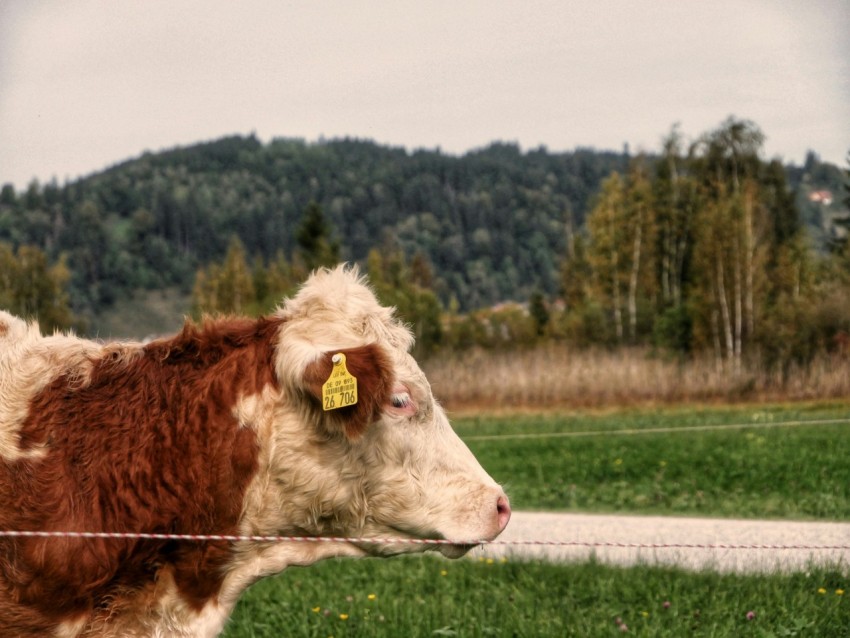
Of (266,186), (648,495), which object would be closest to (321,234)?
(648,495)

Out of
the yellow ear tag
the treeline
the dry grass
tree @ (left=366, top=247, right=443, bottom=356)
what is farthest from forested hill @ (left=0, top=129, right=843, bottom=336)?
the yellow ear tag

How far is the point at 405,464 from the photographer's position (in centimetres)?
380

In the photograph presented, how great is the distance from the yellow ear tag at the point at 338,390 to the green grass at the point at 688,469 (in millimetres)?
8600

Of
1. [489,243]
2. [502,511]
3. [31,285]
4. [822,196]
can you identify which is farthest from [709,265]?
[489,243]

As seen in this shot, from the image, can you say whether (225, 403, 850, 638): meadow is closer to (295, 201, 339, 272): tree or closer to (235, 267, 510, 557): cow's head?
(235, 267, 510, 557): cow's head

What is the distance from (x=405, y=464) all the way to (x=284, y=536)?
518 mm

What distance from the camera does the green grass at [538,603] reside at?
234 inches

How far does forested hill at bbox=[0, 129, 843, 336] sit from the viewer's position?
14525 cm

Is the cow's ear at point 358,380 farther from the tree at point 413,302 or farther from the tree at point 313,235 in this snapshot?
the tree at point 313,235

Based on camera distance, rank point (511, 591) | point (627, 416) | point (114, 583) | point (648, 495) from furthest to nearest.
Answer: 1. point (627, 416)
2. point (648, 495)
3. point (511, 591)
4. point (114, 583)

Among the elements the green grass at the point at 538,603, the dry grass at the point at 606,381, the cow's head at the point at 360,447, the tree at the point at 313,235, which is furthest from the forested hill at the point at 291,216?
the cow's head at the point at 360,447

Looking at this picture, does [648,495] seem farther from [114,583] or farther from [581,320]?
[581,320]

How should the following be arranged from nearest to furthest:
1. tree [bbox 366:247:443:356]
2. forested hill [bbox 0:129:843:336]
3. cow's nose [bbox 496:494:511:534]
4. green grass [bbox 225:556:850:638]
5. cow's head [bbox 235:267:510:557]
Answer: cow's head [bbox 235:267:510:557]
cow's nose [bbox 496:494:511:534]
green grass [bbox 225:556:850:638]
tree [bbox 366:247:443:356]
forested hill [bbox 0:129:843:336]

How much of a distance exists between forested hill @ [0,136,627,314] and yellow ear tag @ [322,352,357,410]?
123732mm
